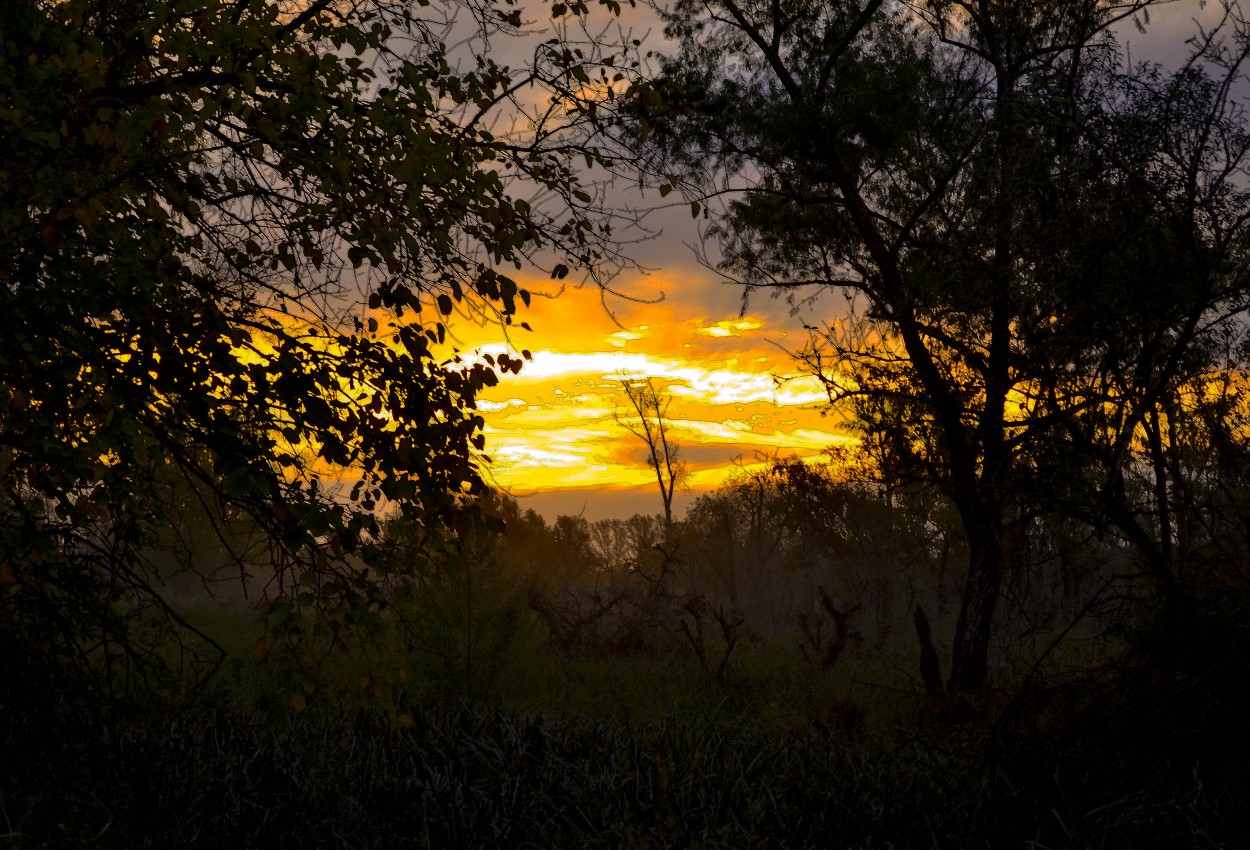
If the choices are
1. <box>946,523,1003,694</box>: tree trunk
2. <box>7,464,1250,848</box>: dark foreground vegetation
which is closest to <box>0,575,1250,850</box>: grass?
<box>7,464,1250,848</box>: dark foreground vegetation

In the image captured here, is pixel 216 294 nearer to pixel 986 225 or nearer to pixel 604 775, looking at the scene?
pixel 604 775

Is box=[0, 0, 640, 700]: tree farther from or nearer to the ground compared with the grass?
farther from the ground

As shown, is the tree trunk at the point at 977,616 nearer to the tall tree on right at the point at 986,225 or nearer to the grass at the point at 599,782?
the tall tree on right at the point at 986,225

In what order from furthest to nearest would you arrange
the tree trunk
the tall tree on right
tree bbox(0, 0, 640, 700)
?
the tree trunk
the tall tree on right
tree bbox(0, 0, 640, 700)

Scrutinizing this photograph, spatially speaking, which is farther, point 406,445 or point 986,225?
point 986,225

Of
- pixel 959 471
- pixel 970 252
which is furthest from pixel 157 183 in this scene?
pixel 959 471

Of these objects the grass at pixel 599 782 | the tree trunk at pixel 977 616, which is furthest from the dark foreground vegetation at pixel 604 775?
the tree trunk at pixel 977 616

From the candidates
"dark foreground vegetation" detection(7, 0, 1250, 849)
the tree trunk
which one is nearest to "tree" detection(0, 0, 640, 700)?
"dark foreground vegetation" detection(7, 0, 1250, 849)

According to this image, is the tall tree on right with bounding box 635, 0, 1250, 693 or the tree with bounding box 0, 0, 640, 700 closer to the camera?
the tree with bounding box 0, 0, 640, 700

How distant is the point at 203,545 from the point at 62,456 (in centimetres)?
3555

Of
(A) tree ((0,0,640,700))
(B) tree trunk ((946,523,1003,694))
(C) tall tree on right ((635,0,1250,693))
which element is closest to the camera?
(A) tree ((0,0,640,700))

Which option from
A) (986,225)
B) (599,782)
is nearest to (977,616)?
(986,225)

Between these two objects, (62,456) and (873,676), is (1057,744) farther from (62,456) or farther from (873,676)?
(873,676)

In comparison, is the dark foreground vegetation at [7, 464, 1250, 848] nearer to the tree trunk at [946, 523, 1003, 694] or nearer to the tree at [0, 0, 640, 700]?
the tree at [0, 0, 640, 700]
